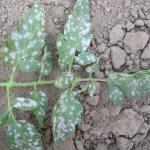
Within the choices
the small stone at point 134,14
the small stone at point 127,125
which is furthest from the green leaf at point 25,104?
the small stone at point 134,14

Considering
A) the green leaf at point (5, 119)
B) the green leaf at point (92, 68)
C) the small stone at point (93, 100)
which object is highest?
the green leaf at point (92, 68)

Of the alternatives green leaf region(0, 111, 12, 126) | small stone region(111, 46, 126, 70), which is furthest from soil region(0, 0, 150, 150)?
green leaf region(0, 111, 12, 126)

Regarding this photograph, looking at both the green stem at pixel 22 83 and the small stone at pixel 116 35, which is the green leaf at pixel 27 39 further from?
the small stone at pixel 116 35

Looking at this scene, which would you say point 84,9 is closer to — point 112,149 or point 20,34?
point 20,34

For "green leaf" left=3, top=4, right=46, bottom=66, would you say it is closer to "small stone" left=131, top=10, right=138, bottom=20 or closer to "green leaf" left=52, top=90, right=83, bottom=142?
"green leaf" left=52, top=90, right=83, bottom=142

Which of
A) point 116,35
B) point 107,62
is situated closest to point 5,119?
point 107,62

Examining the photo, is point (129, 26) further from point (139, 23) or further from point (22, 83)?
point (22, 83)

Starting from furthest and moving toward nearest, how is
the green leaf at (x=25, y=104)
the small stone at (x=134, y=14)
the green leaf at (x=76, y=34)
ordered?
the small stone at (x=134, y=14), the green leaf at (x=76, y=34), the green leaf at (x=25, y=104)
